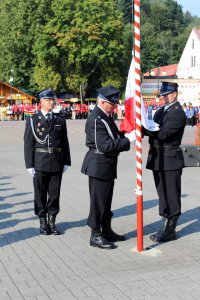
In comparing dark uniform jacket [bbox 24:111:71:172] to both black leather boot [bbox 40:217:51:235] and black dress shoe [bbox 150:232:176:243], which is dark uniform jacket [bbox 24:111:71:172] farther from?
black dress shoe [bbox 150:232:176:243]

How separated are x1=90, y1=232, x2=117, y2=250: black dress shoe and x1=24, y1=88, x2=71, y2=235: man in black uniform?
0.80 m

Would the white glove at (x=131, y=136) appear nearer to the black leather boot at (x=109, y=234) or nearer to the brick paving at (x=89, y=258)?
the black leather boot at (x=109, y=234)

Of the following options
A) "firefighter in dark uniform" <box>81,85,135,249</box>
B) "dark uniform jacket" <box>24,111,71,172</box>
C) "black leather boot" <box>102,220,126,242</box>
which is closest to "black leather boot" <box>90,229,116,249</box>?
"firefighter in dark uniform" <box>81,85,135,249</box>

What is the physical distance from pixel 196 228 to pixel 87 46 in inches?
1861

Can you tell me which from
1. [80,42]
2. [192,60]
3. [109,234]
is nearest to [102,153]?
[109,234]

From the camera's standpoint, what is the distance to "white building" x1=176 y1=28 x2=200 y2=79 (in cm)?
7355

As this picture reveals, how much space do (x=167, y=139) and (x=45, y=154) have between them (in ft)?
5.41

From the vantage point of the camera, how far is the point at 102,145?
609cm

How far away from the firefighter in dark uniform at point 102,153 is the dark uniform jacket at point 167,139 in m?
0.43

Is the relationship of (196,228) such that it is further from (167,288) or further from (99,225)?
(167,288)

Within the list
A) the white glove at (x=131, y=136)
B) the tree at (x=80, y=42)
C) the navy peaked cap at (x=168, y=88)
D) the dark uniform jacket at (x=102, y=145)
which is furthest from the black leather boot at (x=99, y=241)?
the tree at (x=80, y=42)

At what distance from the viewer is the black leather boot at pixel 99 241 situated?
21.0 feet

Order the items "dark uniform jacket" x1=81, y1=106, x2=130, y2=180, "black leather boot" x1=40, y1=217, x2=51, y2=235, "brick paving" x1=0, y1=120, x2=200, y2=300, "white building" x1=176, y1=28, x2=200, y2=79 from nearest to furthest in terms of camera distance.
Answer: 1. "brick paving" x1=0, y1=120, x2=200, y2=300
2. "dark uniform jacket" x1=81, y1=106, x2=130, y2=180
3. "black leather boot" x1=40, y1=217, x2=51, y2=235
4. "white building" x1=176, y1=28, x2=200, y2=79

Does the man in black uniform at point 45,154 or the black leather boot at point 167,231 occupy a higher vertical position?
the man in black uniform at point 45,154
